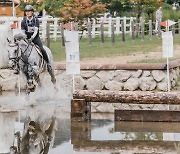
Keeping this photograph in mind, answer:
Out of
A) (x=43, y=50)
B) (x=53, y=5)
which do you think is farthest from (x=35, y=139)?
(x=53, y=5)

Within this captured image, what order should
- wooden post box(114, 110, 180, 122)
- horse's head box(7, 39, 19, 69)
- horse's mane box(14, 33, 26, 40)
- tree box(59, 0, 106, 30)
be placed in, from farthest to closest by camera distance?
1. tree box(59, 0, 106, 30)
2. horse's mane box(14, 33, 26, 40)
3. horse's head box(7, 39, 19, 69)
4. wooden post box(114, 110, 180, 122)

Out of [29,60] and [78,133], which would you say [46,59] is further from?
[78,133]

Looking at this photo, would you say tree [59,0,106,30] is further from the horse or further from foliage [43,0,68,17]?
the horse

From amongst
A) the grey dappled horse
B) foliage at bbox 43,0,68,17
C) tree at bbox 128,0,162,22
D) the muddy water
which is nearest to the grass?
tree at bbox 128,0,162,22

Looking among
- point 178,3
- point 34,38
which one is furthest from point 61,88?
point 178,3

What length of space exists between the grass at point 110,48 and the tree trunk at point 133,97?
36.6ft

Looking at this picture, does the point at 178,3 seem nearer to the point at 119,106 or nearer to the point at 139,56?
the point at 139,56

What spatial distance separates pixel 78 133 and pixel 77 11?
2591 centimetres

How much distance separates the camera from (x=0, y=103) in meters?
17.5

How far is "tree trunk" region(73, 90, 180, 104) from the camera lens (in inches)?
535

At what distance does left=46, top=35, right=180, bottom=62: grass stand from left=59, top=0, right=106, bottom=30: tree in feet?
8.21

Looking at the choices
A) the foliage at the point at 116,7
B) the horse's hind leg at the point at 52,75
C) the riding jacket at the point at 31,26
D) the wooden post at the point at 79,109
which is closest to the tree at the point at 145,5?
the foliage at the point at 116,7

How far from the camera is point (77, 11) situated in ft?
126

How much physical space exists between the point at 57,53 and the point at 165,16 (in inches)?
726
